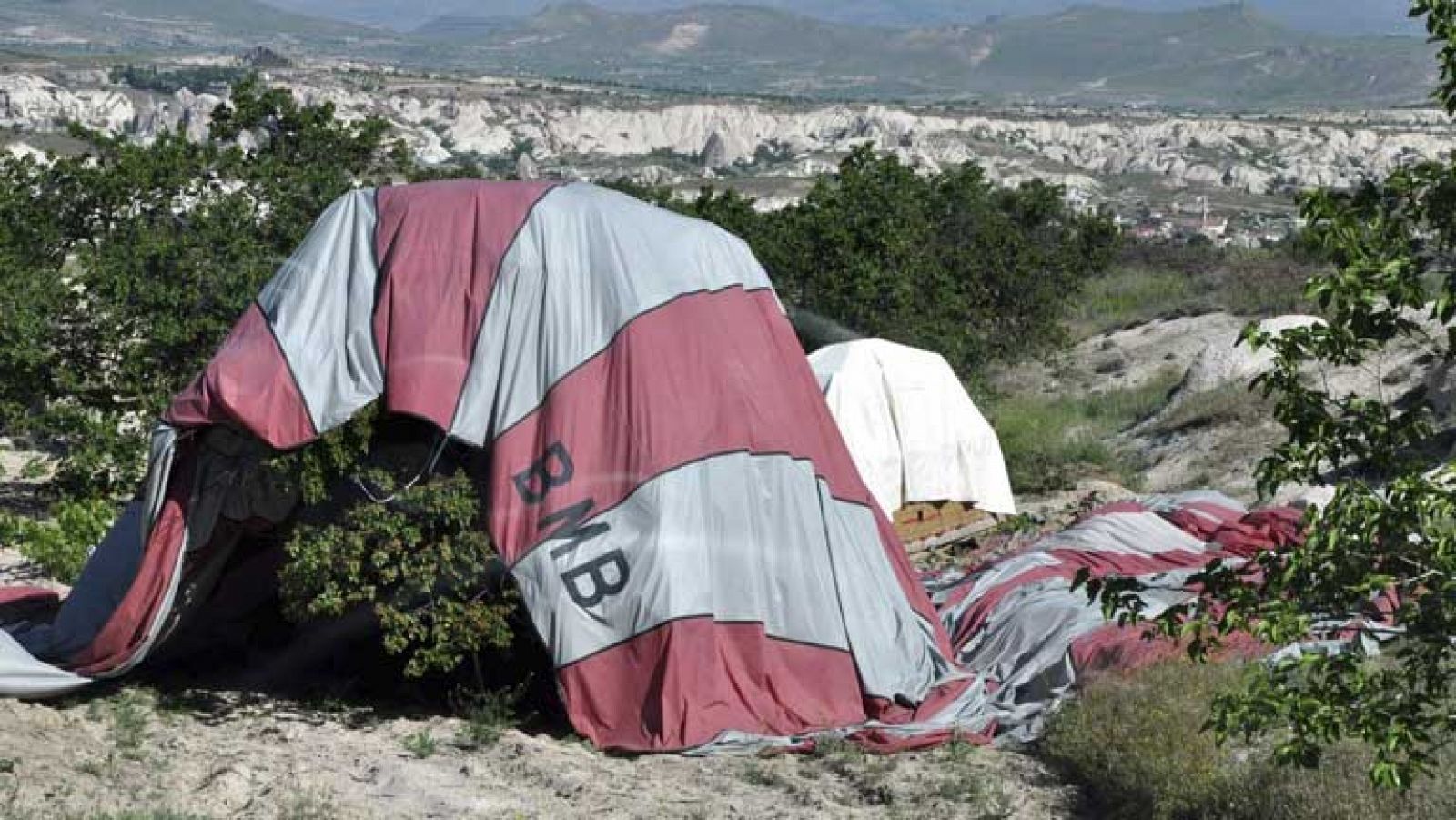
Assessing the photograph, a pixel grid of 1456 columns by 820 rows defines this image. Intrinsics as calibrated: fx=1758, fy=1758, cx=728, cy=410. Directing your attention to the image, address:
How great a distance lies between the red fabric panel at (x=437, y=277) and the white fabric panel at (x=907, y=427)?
19.9ft

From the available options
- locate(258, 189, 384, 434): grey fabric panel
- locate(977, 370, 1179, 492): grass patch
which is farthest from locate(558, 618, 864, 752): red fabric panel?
locate(977, 370, 1179, 492): grass patch

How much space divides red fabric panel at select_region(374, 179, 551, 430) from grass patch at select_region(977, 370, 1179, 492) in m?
10.8

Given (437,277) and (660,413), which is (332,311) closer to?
(437,277)

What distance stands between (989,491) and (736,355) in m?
6.89

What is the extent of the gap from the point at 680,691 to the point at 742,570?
2.75 ft

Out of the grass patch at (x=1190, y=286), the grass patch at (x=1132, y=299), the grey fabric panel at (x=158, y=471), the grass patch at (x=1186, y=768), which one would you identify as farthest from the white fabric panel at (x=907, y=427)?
the grass patch at (x=1132, y=299)

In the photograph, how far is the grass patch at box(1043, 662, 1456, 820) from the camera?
8.16 metres

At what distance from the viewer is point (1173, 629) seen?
260 inches

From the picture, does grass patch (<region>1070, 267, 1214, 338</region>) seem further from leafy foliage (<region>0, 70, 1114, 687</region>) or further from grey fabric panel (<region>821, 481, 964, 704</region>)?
grey fabric panel (<region>821, 481, 964, 704</region>)

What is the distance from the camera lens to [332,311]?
1047 centimetres

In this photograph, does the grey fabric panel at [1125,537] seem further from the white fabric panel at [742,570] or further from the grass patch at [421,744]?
the grass patch at [421,744]

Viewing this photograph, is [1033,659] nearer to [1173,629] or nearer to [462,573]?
[462,573]

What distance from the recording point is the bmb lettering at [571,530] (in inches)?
397

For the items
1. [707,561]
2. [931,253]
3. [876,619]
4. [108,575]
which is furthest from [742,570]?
[931,253]
